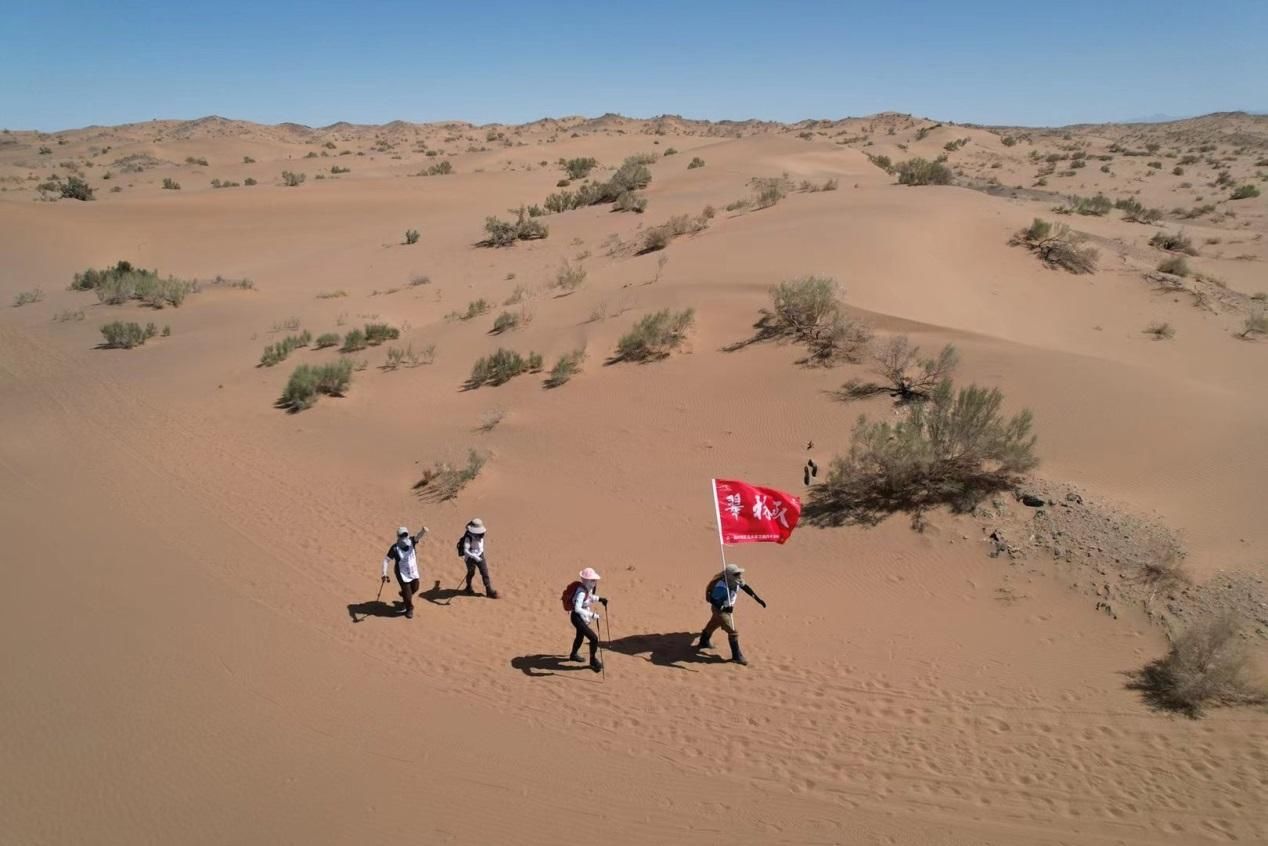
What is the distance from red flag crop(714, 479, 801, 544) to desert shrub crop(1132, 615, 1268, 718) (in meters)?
3.74

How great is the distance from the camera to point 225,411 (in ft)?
53.1

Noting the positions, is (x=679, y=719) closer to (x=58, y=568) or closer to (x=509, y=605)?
(x=509, y=605)

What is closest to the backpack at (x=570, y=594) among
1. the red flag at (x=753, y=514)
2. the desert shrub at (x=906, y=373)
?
the red flag at (x=753, y=514)

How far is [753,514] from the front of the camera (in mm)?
8164

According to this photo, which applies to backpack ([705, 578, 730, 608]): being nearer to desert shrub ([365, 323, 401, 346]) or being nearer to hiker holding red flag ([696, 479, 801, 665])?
hiker holding red flag ([696, 479, 801, 665])

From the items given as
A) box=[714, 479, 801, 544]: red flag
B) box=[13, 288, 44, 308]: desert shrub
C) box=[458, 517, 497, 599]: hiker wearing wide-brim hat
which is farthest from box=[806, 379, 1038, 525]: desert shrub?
box=[13, 288, 44, 308]: desert shrub

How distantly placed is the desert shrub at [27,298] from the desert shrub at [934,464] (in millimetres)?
29271

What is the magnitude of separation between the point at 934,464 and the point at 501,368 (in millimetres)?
9612

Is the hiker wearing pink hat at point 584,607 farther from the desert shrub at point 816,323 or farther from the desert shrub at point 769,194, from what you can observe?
the desert shrub at point 769,194

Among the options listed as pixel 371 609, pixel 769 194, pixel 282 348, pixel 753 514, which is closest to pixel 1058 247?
pixel 769 194

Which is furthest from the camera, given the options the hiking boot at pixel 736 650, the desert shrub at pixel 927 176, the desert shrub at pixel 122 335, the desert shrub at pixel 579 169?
the desert shrub at pixel 579 169

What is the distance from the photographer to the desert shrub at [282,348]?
18688mm

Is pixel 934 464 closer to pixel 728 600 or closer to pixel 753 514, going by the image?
pixel 753 514

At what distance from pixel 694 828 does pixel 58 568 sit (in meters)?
9.61
